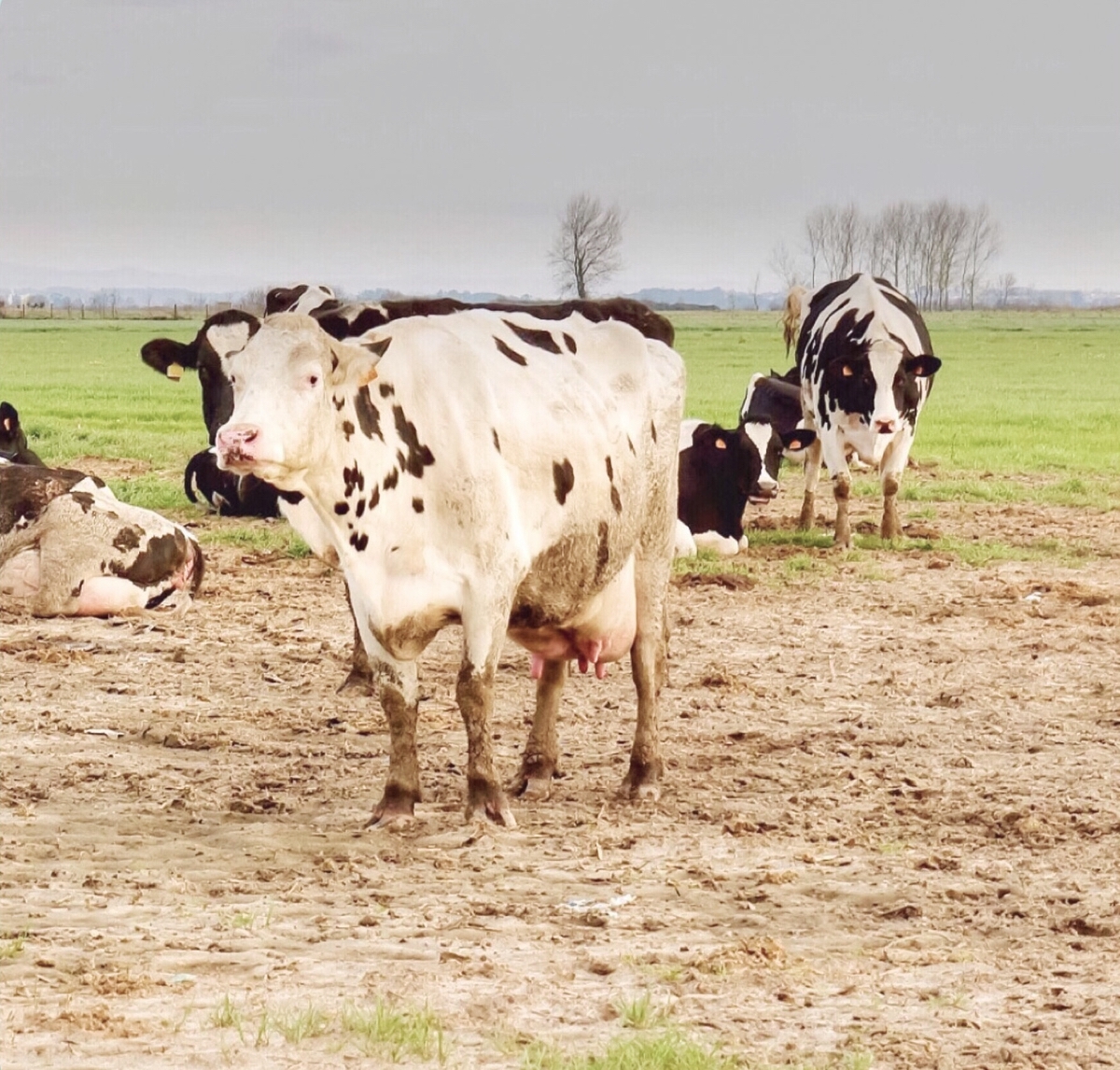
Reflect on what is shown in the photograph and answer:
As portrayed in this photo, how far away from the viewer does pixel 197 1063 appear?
15.2 ft

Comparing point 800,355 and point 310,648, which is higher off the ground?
point 800,355

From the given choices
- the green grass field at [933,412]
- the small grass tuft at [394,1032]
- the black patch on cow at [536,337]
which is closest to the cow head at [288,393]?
the black patch on cow at [536,337]

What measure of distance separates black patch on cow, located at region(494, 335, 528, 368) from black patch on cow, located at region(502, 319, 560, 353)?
178mm

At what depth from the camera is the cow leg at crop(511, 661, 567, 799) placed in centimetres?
791

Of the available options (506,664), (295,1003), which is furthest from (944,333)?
(295,1003)

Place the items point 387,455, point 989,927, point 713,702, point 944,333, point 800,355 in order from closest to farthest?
point 989,927, point 387,455, point 713,702, point 800,355, point 944,333

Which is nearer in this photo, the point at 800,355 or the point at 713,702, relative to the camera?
the point at 713,702

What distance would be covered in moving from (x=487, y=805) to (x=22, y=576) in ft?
19.0

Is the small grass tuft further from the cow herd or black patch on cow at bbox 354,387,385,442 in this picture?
black patch on cow at bbox 354,387,385,442

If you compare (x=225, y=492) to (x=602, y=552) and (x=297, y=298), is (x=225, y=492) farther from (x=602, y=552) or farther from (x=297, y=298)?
(x=602, y=552)

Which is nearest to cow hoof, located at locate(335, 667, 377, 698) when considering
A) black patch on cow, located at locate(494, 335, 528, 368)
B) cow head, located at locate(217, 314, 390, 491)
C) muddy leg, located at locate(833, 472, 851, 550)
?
black patch on cow, located at locate(494, 335, 528, 368)

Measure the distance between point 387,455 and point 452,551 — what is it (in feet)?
1.55

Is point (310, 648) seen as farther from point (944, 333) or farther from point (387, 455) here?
point (944, 333)

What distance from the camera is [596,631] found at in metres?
7.97
